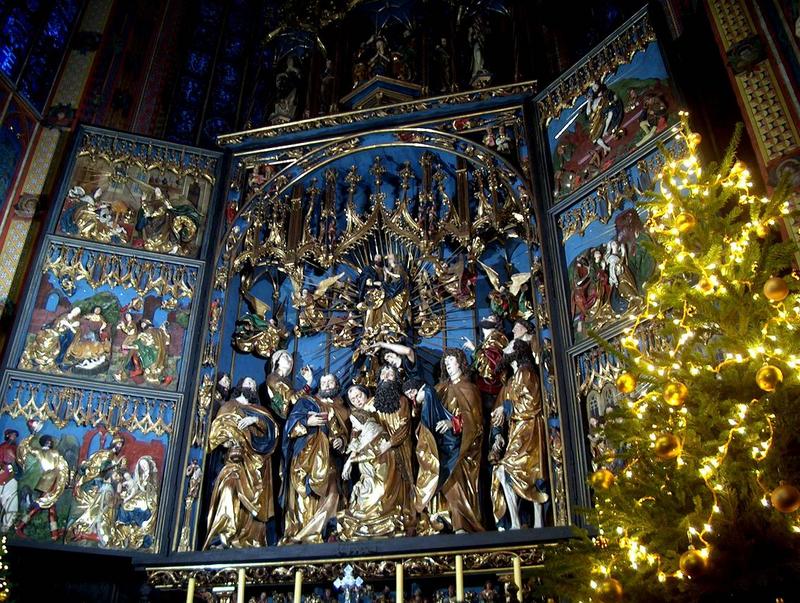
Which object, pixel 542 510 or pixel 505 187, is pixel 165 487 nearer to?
pixel 542 510

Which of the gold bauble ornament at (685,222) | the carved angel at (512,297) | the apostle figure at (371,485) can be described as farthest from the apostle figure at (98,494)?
the gold bauble ornament at (685,222)

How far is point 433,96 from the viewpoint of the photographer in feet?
32.8

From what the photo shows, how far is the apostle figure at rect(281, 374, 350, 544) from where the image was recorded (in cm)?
789

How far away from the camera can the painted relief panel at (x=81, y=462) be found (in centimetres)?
757

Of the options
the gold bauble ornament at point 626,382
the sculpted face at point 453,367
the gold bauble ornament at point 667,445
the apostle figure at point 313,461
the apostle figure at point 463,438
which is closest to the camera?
the gold bauble ornament at point 667,445

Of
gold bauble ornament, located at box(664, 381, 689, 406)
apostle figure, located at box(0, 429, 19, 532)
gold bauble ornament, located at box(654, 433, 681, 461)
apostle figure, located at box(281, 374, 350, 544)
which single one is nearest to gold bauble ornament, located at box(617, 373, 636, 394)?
gold bauble ornament, located at box(664, 381, 689, 406)

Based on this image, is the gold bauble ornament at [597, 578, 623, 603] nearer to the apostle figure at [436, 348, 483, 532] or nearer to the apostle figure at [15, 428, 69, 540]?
the apostle figure at [436, 348, 483, 532]

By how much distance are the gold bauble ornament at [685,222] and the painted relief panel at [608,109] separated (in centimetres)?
364

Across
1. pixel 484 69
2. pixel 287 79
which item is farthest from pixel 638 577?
pixel 287 79

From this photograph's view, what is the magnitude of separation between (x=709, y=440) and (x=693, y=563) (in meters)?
0.61

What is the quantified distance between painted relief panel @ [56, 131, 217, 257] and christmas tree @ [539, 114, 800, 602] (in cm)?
660

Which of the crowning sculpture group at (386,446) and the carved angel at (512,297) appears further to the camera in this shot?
the carved angel at (512,297)

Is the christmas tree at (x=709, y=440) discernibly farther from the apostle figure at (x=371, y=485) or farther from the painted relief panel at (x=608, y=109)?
the painted relief panel at (x=608, y=109)

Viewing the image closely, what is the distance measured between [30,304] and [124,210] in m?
1.63
